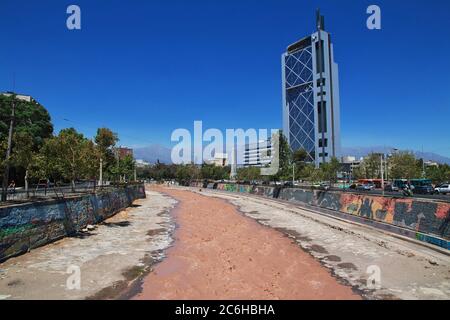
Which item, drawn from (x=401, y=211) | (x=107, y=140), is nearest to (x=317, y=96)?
(x=107, y=140)

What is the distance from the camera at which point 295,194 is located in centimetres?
4397

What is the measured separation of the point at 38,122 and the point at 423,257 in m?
54.9

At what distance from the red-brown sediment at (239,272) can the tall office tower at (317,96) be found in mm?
142902

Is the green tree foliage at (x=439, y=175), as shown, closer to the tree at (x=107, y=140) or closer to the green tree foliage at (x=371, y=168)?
the green tree foliage at (x=371, y=168)

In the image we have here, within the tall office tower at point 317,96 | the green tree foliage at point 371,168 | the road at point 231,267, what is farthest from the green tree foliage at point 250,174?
the road at point 231,267

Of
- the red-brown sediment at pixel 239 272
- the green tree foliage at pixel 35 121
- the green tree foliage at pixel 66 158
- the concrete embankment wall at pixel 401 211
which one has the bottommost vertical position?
the red-brown sediment at pixel 239 272

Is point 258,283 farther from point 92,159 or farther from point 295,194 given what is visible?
point 295,194

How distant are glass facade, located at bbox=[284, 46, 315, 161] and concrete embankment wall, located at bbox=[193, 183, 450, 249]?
133988mm

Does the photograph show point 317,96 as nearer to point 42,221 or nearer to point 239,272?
point 42,221

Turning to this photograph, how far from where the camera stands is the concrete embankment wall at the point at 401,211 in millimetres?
15445

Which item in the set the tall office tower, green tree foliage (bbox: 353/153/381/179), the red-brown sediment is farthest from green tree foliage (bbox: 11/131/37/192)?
the tall office tower

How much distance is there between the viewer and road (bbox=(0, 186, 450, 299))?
9727mm

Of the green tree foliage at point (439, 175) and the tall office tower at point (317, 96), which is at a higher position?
the tall office tower at point (317, 96)
